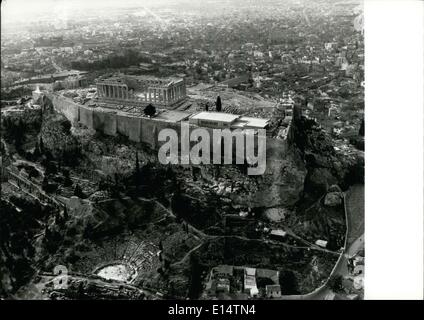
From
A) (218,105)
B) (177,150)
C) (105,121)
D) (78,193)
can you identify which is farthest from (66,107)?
(218,105)

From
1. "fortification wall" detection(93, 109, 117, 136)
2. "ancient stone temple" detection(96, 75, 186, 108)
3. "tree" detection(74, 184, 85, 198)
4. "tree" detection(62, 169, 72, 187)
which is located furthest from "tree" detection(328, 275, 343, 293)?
"tree" detection(62, 169, 72, 187)

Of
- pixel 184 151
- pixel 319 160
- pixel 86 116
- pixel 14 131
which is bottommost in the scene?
pixel 319 160

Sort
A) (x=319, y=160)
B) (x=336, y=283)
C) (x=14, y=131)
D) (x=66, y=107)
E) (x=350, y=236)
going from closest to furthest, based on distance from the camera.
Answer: (x=336, y=283), (x=350, y=236), (x=14, y=131), (x=319, y=160), (x=66, y=107)

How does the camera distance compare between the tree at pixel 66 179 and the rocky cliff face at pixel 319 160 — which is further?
the tree at pixel 66 179

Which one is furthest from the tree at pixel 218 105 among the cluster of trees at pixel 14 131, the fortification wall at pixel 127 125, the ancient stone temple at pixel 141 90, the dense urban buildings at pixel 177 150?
the cluster of trees at pixel 14 131

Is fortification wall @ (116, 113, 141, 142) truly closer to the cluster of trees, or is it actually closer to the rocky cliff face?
the cluster of trees

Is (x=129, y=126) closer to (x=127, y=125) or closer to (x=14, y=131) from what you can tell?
(x=127, y=125)

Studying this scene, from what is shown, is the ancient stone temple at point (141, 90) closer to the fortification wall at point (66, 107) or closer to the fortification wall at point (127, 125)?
the fortification wall at point (127, 125)
